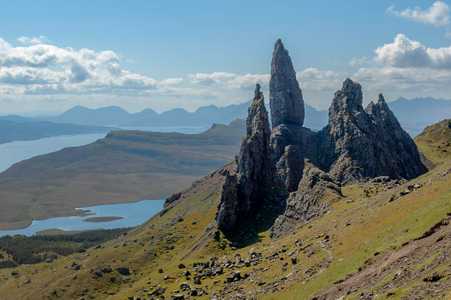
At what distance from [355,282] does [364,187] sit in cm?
8254

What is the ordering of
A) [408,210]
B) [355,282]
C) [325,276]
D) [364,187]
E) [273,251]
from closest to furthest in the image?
[355,282] < [325,276] < [408,210] < [273,251] < [364,187]

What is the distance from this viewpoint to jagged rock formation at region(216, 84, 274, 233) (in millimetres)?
153875

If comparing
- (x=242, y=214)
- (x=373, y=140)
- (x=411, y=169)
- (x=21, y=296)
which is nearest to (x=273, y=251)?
(x=242, y=214)

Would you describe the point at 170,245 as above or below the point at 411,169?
below

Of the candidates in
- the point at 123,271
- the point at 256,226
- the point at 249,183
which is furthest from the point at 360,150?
the point at 123,271

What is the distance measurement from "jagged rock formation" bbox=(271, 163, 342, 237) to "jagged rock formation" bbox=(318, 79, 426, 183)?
30.5 meters

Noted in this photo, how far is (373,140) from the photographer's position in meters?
180

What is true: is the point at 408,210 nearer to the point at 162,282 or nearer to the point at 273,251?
the point at 273,251

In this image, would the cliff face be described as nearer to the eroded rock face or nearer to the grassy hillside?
the eroded rock face

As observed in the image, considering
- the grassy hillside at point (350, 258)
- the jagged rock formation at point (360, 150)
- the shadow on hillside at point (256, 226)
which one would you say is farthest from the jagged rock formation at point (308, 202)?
the jagged rock formation at point (360, 150)

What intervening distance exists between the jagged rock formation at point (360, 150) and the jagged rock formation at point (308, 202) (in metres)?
30.5

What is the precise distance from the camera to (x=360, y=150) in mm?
176500

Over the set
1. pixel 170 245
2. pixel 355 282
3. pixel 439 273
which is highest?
pixel 439 273

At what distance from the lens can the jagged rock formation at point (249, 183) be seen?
15388 cm
